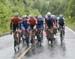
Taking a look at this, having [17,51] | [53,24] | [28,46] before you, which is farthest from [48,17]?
[17,51]

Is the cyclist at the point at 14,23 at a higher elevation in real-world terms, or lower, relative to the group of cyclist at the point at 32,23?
higher

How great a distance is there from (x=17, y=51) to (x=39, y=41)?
195 inches

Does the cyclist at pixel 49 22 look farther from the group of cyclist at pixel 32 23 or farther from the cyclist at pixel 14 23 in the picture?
the cyclist at pixel 14 23

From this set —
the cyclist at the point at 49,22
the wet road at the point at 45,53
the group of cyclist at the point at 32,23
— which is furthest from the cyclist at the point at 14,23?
the cyclist at the point at 49,22

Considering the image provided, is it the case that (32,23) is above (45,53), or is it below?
above

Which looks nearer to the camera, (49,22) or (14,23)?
(14,23)

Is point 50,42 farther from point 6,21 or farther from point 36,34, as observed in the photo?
point 6,21

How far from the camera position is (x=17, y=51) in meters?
19.8

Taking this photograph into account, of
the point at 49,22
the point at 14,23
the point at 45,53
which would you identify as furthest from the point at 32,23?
the point at 45,53

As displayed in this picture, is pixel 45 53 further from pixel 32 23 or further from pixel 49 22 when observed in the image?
pixel 32 23

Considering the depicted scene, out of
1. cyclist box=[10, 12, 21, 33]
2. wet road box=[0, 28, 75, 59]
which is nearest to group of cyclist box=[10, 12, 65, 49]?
cyclist box=[10, 12, 21, 33]

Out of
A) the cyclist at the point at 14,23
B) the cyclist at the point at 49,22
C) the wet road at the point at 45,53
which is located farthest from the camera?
the cyclist at the point at 49,22

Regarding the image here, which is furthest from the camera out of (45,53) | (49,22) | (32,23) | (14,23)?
(32,23)

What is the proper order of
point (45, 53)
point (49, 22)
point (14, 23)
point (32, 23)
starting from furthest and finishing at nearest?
point (32, 23) → point (49, 22) → point (14, 23) → point (45, 53)
